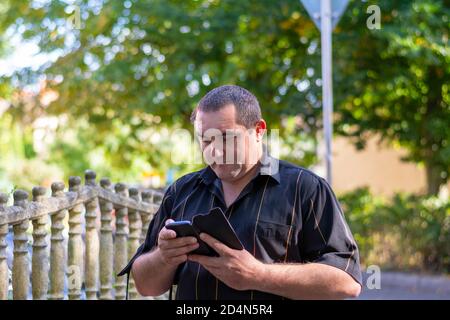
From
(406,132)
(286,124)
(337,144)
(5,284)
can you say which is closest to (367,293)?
(406,132)

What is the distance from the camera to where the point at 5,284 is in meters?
4.33

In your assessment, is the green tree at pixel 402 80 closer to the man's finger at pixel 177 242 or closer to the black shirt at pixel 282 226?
the black shirt at pixel 282 226

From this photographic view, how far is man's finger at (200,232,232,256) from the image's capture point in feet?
8.82

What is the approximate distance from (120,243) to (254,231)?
2.99 m

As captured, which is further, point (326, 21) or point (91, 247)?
point (326, 21)

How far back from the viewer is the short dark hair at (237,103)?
287cm

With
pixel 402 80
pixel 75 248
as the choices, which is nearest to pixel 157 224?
pixel 75 248

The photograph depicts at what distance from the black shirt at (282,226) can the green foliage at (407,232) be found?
8.33m

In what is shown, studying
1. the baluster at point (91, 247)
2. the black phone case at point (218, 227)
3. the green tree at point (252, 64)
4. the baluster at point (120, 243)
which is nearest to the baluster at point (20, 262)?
the baluster at point (91, 247)

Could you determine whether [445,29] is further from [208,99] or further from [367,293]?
[208,99]

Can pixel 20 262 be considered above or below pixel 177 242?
below

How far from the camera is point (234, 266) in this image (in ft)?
8.80

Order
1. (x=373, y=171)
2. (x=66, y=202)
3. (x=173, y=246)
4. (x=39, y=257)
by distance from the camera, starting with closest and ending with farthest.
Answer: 1. (x=173, y=246)
2. (x=39, y=257)
3. (x=66, y=202)
4. (x=373, y=171)

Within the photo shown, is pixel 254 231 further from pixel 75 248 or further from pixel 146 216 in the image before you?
pixel 146 216
